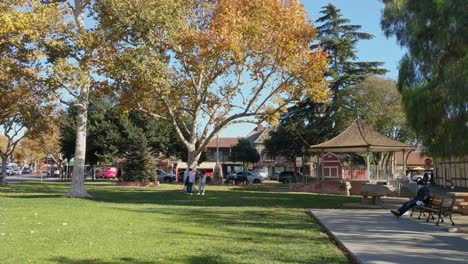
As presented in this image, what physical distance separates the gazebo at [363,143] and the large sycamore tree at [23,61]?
18221 millimetres

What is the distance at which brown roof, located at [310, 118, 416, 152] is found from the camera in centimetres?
3212

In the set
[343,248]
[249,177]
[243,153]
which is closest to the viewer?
[343,248]

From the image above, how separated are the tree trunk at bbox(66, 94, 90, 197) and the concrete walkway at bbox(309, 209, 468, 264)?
13.5 meters

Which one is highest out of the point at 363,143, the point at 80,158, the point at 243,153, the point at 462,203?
the point at 243,153

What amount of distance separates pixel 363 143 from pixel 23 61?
20.6 m

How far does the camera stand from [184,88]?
32219 millimetres

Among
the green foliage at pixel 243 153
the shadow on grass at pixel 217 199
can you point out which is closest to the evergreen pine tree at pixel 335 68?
the shadow on grass at pixel 217 199

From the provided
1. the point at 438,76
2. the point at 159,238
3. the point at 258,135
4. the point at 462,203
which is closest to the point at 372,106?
the point at 462,203

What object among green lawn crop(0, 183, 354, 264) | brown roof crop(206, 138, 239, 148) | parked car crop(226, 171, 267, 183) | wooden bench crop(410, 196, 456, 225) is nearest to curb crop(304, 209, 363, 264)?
green lawn crop(0, 183, 354, 264)

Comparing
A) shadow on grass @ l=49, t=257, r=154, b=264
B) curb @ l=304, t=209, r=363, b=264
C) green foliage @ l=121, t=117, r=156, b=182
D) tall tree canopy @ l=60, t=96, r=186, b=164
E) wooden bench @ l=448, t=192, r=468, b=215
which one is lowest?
curb @ l=304, t=209, r=363, b=264

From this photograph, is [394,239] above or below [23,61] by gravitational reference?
below

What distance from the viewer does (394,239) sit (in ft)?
35.6

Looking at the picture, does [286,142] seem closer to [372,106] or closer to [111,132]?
[372,106]

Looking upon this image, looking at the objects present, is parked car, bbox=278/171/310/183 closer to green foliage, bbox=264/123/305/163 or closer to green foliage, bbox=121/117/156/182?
green foliage, bbox=264/123/305/163
